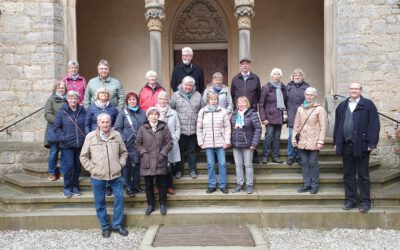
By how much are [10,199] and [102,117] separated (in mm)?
2170

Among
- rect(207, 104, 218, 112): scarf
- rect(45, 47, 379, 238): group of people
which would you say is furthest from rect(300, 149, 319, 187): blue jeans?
rect(207, 104, 218, 112): scarf

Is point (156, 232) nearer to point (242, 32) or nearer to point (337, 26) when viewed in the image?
point (242, 32)

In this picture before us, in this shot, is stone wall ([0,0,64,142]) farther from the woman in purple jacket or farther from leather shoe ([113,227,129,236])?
the woman in purple jacket

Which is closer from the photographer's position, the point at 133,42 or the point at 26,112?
the point at 26,112

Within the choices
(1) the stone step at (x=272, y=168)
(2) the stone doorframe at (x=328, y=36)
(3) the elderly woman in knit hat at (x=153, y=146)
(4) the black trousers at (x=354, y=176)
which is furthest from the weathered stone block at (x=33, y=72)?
(4) the black trousers at (x=354, y=176)

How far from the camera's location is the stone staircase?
5258 mm

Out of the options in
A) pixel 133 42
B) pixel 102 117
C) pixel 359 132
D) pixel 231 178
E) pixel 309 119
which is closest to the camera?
pixel 102 117

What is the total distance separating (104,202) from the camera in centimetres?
498

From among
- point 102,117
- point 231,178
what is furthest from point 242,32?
point 102,117

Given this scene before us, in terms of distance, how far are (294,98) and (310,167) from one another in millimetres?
1150

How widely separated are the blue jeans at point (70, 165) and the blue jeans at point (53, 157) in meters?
0.43

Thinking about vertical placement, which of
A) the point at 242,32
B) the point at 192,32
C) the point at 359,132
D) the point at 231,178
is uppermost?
the point at 192,32

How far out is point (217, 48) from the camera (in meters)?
9.95

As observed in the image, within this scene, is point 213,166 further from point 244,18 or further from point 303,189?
point 244,18
